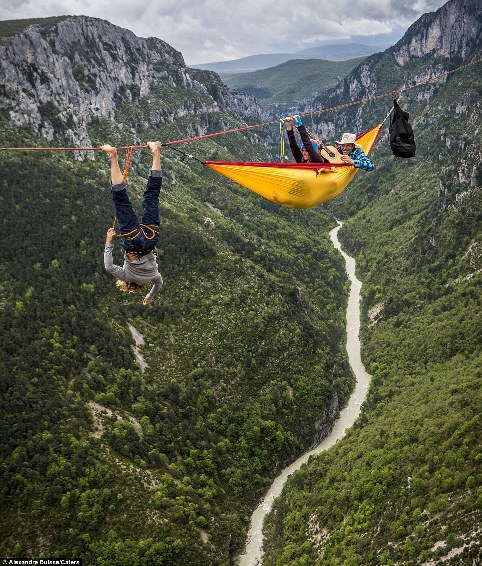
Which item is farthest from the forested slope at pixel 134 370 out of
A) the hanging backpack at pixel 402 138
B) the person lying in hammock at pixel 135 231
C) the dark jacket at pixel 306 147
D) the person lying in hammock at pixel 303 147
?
the hanging backpack at pixel 402 138

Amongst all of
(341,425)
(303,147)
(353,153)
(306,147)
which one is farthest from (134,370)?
(306,147)

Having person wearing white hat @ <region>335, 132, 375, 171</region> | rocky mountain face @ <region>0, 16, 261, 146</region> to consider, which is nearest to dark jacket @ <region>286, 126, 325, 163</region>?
person wearing white hat @ <region>335, 132, 375, 171</region>

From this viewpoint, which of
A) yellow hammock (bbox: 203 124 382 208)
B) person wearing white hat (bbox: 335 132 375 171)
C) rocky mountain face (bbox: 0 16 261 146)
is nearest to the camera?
yellow hammock (bbox: 203 124 382 208)

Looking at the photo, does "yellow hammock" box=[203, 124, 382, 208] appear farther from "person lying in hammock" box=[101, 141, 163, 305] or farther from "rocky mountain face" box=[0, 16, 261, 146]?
"rocky mountain face" box=[0, 16, 261, 146]

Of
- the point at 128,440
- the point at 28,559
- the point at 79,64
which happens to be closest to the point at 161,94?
the point at 79,64

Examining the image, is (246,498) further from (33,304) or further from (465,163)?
(465,163)

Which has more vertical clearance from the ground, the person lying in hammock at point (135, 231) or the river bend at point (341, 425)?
the person lying in hammock at point (135, 231)

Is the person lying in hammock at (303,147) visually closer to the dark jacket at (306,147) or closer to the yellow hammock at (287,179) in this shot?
the dark jacket at (306,147)
